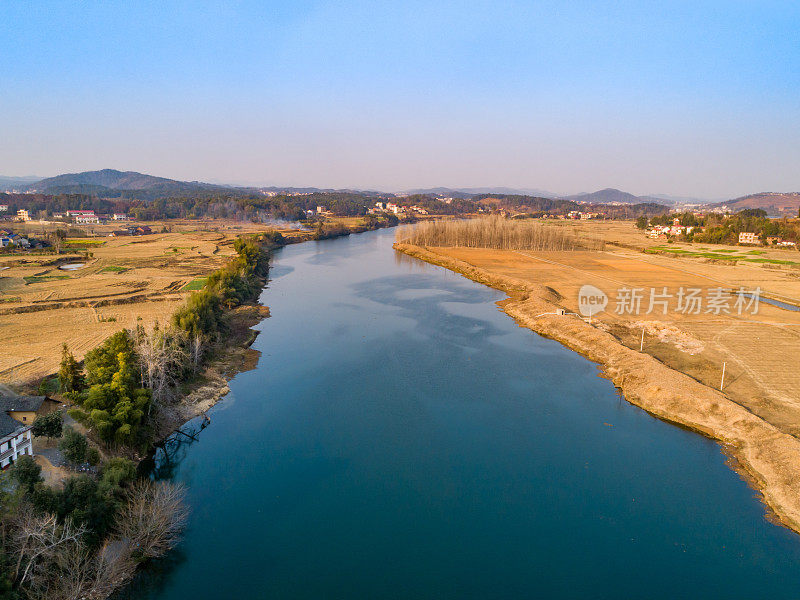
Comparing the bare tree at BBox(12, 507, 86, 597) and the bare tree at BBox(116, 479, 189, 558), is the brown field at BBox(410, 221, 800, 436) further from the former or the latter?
the bare tree at BBox(12, 507, 86, 597)

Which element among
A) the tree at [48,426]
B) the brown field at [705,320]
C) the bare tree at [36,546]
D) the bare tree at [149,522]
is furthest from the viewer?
the brown field at [705,320]

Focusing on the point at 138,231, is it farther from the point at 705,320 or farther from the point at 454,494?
the point at 705,320

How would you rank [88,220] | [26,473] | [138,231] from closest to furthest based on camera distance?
[26,473]
[138,231]
[88,220]

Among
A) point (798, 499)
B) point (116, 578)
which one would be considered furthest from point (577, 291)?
point (116, 578)

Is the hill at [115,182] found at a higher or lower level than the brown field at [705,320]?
higher

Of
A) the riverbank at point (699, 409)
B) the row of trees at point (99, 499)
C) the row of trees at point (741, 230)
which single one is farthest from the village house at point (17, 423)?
the row of trees at point (741, 230)

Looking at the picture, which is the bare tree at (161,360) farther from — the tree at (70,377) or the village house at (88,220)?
the village house at (88,220)

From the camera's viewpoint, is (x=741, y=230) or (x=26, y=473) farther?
(x=741, y=230)

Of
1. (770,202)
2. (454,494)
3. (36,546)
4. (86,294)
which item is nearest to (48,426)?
(36,546)
